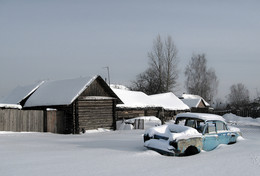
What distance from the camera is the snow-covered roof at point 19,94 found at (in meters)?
26.5

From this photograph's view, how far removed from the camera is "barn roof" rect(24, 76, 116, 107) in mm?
23000

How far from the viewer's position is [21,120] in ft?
66.5

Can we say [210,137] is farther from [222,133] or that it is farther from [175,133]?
[175,133]

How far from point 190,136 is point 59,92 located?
641 inches

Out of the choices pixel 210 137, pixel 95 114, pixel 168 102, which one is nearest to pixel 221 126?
pixel 210 137

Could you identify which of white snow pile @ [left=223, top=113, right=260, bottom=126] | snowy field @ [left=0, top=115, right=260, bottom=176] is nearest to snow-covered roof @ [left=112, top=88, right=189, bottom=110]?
white snow pile @ [left=223, top=113, right=260, bottom=126]

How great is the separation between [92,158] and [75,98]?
13.7 meters

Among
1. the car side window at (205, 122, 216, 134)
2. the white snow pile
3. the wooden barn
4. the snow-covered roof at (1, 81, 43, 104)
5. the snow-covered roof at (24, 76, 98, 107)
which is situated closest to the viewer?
the car side window at (205, 122, 216, 134)

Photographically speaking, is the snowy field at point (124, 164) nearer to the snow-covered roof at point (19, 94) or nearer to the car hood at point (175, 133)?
the car hood at point (175, 133)

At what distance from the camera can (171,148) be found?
10.2 m

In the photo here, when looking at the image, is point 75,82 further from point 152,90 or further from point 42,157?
point 152,90

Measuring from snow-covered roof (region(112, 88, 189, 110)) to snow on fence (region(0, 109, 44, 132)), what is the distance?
10.8m

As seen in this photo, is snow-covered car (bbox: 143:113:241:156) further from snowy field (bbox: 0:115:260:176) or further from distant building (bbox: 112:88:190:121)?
distant building (bbox: 112:88:190:121)

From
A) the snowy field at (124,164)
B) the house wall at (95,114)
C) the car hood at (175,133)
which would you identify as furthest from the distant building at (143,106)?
the snowy field at (124,164)
